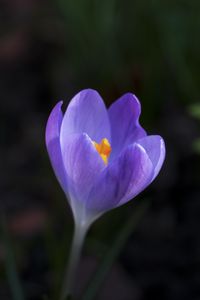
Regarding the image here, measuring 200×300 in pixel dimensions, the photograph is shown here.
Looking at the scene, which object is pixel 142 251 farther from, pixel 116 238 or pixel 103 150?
pixel 103 150

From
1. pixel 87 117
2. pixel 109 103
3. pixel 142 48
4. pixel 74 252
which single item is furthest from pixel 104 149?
pixel 142 48

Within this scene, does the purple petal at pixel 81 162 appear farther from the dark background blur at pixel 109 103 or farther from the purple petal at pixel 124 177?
the dark background blur at pixel 109 103

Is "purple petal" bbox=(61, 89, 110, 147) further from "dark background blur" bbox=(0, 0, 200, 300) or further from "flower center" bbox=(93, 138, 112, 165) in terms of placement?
"dark background blur" bbox=(0, 0, 200, 300)

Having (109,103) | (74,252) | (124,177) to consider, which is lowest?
(109,103)

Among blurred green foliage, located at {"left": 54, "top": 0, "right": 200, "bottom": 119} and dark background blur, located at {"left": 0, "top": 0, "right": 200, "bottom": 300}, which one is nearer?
dark background blur, located at {"left": 0, "top": 0, "right": 200, "bottom": 300}

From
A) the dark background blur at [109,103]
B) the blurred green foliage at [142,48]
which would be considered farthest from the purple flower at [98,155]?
the blurred green foliage at [142,48]

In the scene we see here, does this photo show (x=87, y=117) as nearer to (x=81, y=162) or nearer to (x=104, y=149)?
(x=104, y=149)

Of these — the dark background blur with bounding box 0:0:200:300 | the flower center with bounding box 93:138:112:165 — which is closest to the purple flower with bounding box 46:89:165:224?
the flower center with bounding box 93:138:112:165

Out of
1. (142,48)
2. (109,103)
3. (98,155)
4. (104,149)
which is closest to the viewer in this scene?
(98,155)
